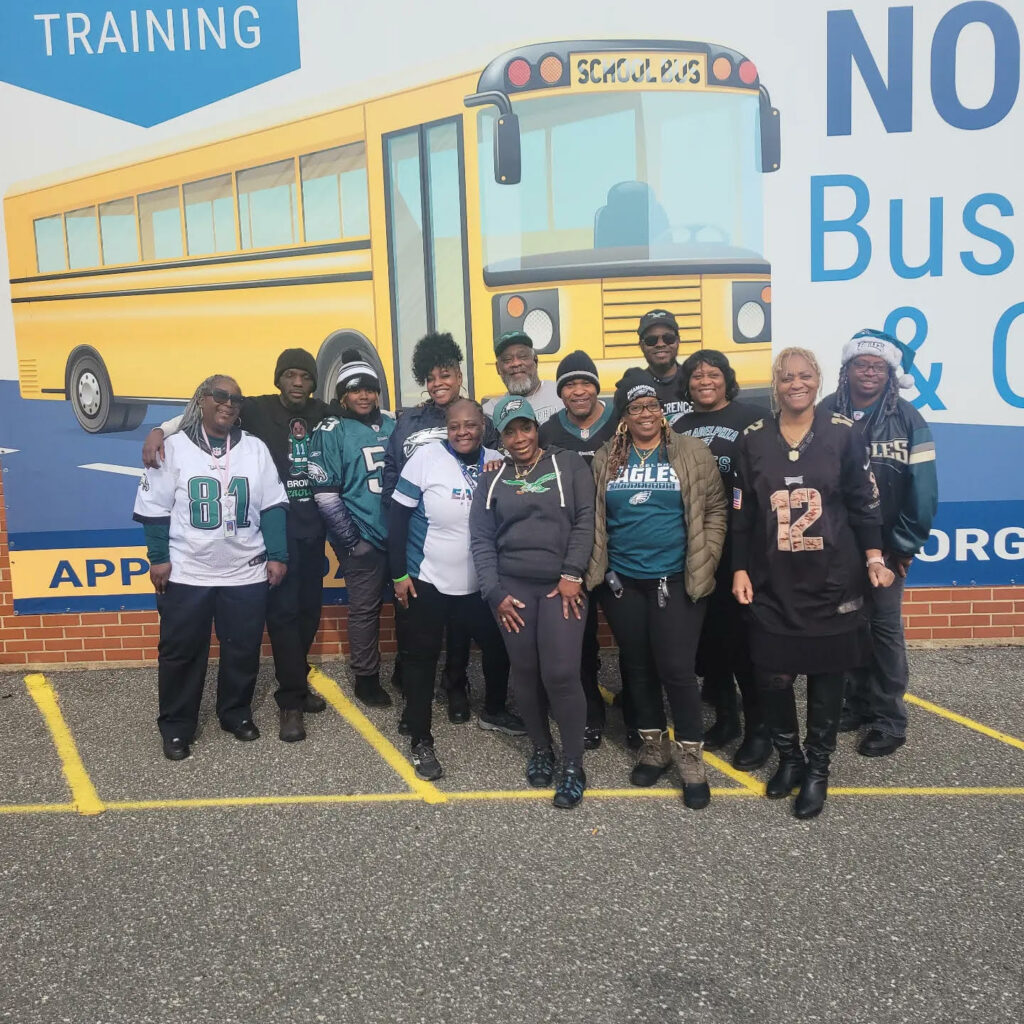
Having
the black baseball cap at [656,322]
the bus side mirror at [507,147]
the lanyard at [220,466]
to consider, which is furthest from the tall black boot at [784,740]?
the bus side mirror at [507,147]

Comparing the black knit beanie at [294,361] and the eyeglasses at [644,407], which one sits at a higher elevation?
the black knit beanie at [294,361]

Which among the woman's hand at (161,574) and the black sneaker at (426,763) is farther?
the woman's hand at (161,574)

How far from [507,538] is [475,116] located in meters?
2.91

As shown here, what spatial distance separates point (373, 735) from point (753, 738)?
1.94 m

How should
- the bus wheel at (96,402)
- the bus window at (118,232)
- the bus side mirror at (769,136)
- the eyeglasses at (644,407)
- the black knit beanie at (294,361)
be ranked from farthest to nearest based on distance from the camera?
the bus wheel at (96,402) < the bus window at (118,232) < the bus side mirror at (769,136) < the black knit beanie at (294,361) < the eyeglasses at (644,407)

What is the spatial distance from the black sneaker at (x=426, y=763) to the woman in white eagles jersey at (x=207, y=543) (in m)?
1.05

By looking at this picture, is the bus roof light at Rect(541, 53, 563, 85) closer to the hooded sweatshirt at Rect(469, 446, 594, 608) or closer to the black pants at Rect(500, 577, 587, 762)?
the hooded sweatshirt at Rect(469, 446, 594, 608)

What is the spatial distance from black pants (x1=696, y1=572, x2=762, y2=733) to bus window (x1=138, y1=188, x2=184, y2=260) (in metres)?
4.12

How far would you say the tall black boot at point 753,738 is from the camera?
4039 mm

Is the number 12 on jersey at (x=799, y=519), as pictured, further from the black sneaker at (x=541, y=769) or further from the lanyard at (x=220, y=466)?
the lanyard at (x=220, y=466)

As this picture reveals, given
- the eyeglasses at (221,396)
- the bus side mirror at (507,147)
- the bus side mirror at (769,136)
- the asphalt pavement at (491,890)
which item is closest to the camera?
the asphalt pavement at (491,890)

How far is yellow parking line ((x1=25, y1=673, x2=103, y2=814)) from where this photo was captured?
394 cm

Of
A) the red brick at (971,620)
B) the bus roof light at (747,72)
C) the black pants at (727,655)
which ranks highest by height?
the bus roof light at (747,72)

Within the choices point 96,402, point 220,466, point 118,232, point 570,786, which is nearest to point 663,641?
point 570,786
